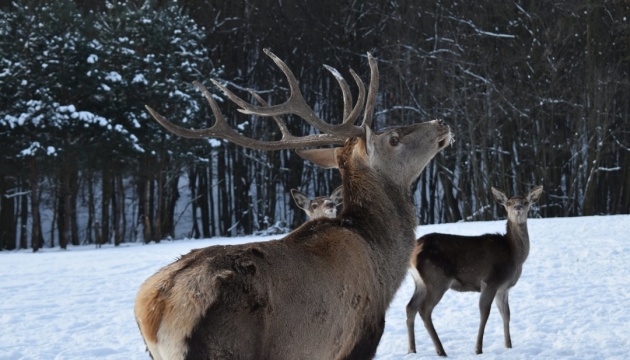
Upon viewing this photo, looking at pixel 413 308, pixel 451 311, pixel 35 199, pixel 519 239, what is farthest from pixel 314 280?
pixel 35 199

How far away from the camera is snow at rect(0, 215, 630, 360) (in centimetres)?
804

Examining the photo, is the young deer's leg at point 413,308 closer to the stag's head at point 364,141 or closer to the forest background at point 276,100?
the stag's head at point 364,141

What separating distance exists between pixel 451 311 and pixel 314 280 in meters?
6.69

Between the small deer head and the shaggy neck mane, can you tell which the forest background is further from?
the shaggy neck mane

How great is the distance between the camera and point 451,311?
10.3 m

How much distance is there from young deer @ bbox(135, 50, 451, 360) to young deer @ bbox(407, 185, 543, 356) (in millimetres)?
3152

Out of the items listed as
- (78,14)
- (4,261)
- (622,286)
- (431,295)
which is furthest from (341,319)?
(78,14)

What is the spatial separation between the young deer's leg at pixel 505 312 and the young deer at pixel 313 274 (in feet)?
11.5

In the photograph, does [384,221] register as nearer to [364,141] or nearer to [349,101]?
[364,141]

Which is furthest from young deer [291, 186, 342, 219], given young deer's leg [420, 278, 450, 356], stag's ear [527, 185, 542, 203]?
stag's ear [527, 185, 542, 203]

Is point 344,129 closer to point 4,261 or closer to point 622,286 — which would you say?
point 622,286

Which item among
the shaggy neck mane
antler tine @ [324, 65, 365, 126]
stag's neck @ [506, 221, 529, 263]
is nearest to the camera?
the shaggy neck mane

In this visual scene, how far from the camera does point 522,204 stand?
9.75 meters

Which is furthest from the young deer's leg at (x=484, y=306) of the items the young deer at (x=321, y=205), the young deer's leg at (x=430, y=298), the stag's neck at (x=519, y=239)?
the young deer at (x=321, y=205)
